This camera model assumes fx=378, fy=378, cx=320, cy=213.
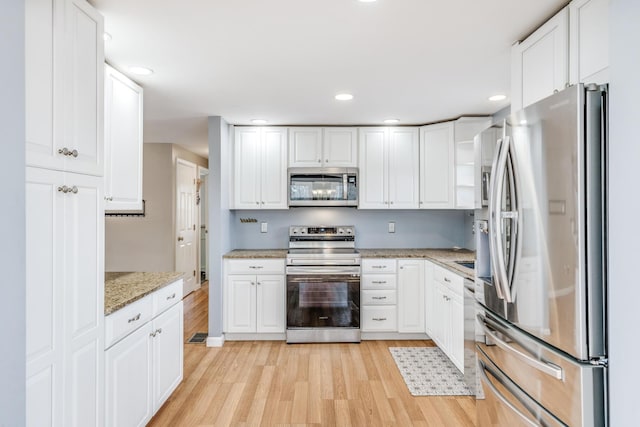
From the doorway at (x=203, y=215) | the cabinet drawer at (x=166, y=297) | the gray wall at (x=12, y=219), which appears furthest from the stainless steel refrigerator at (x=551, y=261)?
the doorway at (x=203, y=215)

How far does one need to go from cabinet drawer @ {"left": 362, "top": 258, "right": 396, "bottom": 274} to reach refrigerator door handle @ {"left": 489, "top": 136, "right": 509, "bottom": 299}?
2.24 m

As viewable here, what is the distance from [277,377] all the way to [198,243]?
4086mm

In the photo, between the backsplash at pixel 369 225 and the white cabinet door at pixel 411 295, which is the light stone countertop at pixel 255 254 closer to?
the backsplash at pixel 369 225

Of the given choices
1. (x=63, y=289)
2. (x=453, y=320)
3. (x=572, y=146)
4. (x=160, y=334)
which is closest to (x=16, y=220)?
(x=63, y=289)

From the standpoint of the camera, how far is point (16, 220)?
1.00 m

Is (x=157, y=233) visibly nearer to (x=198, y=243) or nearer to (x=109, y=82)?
(x=198, y=243)

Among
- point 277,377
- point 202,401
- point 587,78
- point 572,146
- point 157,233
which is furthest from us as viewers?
point 157,233

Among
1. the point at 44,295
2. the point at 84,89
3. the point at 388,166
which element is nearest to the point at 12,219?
the point at 44,295

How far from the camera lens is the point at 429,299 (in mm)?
3885

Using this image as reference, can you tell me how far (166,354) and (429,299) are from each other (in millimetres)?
2542

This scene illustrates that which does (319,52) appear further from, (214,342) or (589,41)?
(214,342)

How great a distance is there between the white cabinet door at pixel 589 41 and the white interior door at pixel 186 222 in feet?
17.2

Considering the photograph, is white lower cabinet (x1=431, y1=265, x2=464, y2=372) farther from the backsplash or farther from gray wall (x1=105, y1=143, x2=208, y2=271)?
gray wall (x1=105, y1=143, x2=208, y2=271)

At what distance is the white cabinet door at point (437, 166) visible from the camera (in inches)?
162
